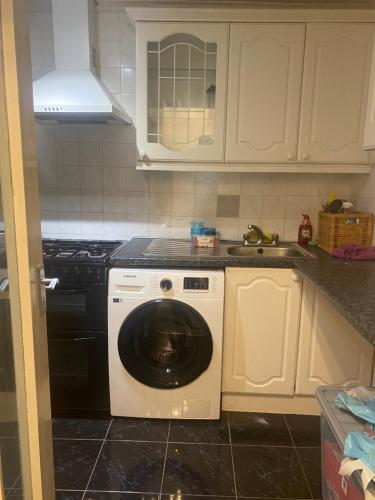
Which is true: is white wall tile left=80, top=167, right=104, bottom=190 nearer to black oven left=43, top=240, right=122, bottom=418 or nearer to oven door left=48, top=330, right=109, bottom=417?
black oven left=43, top=240, right=122, bottom=418

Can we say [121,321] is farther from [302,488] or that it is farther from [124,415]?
[302,488]

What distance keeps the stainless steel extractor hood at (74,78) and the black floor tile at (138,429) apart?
1612mm

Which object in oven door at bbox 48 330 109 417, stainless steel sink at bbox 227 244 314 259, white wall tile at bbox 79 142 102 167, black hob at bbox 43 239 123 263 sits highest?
white wall tile at bbox 79 142 102 167

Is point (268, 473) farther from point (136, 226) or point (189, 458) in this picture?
point (136, 226)

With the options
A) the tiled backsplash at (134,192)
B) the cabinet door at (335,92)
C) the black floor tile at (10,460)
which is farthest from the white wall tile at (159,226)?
the black floor tile at (10,460)

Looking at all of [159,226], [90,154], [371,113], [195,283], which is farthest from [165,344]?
[371,113]

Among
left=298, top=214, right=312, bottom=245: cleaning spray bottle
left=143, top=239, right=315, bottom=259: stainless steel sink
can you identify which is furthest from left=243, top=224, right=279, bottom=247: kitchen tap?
left=298, top=214, right=312, bottom=245: cleaning spray bottle

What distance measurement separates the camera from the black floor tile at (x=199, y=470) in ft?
4.85

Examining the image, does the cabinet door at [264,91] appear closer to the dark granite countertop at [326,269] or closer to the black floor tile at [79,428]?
the dark granite countertop at [326,269]

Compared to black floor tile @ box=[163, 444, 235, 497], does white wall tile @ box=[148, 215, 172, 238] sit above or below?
above

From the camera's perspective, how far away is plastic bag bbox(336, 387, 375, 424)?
38.8 inches

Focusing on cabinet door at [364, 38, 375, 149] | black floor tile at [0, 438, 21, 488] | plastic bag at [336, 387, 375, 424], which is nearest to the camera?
black floor tile at [0, 438, 21, 488]

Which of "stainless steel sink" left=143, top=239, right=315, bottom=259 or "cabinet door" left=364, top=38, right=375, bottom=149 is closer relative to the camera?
"cabinet door" left=364, top=38, right=375, bottom=149

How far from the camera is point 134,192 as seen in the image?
2316mm
